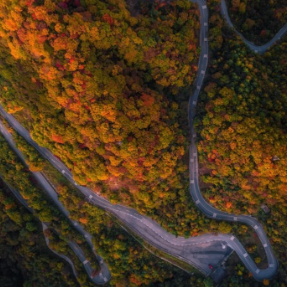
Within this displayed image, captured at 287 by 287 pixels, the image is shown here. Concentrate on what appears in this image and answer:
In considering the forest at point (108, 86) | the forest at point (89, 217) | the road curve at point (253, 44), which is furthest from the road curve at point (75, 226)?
the road curve at point (253, 44)

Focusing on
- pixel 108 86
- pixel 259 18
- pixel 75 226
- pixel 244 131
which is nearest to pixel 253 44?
pixel 259 18

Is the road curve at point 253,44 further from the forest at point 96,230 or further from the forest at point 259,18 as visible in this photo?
the forest at point 96,230

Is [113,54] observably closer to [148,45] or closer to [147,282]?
[148,45]

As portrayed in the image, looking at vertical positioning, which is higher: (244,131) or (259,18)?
(259,18)

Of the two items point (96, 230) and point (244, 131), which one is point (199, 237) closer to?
point (96, 230)

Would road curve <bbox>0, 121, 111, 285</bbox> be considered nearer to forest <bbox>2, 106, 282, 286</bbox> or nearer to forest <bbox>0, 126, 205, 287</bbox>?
forest <bbox>0, 126, 205, 287</bbox>

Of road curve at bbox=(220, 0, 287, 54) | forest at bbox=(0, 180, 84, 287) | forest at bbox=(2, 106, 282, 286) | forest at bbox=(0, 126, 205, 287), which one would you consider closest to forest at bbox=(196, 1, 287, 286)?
→ road curve at bbox=(220, 0, 287, 54)

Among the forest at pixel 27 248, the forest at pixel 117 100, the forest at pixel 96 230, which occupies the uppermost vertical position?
the forest at pixel 117 100
